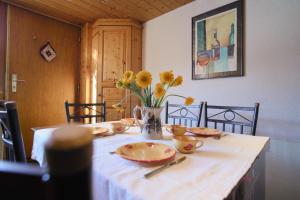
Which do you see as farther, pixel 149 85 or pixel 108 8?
pixel 108 8

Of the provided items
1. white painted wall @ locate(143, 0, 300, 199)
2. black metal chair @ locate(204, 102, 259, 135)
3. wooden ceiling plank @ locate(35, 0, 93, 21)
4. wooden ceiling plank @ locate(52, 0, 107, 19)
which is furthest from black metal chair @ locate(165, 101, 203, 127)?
wooden ceiling plank @ locate(35, 0, 93, 21)

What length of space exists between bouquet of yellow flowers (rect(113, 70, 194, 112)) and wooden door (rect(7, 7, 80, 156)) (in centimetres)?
220

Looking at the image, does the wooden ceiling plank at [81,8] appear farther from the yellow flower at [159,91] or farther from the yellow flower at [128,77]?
the yellow flower at [159,91]

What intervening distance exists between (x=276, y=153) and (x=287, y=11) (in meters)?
1.32

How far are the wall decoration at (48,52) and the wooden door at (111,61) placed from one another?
2.42 feet

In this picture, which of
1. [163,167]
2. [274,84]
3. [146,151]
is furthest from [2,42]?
[274,84]

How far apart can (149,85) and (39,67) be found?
2452 mm

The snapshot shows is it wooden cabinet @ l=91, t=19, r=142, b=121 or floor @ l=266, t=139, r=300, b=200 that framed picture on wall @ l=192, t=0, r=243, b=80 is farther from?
wooden cabinet @ l=91, t=19, r=142, b=121

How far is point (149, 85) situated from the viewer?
96 cm

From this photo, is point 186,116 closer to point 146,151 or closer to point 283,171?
point 283,171

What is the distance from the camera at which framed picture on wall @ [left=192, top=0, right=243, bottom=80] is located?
1871mm

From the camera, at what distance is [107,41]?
281cm

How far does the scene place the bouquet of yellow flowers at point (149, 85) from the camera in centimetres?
93

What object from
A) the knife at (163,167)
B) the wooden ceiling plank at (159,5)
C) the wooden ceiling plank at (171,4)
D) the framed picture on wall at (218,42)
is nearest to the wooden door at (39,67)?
the wooden ceiling plank at (159,5)
